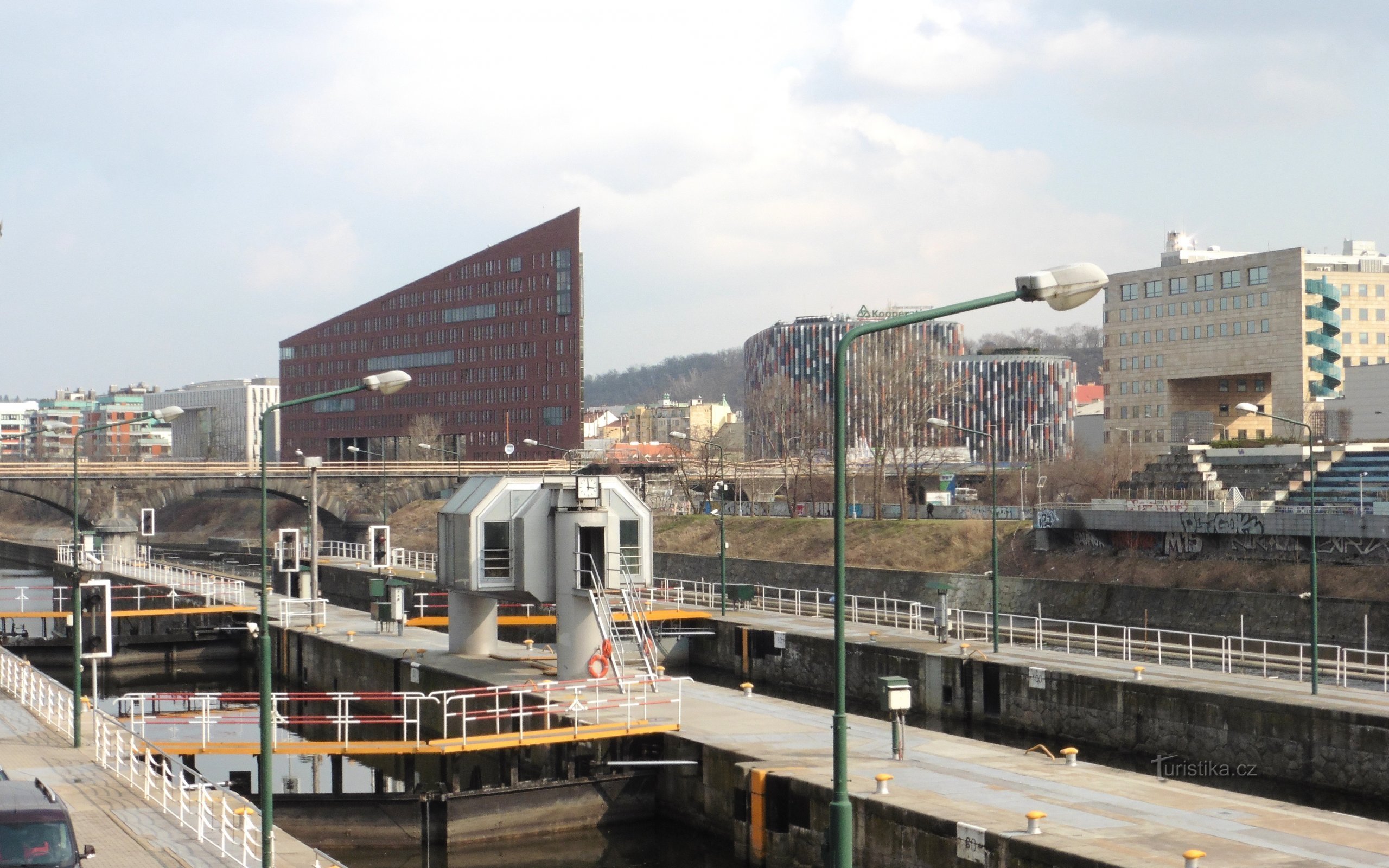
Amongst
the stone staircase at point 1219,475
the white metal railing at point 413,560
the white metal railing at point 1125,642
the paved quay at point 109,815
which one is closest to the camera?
the paved quay at point 109,815

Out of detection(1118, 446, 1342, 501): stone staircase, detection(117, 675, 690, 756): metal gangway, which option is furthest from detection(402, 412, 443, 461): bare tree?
detection(117, 675, 690, 756): metal gangway

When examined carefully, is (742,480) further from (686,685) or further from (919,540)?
(686,685)

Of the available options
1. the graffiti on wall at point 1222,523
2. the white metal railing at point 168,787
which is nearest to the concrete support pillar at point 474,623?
the white metal railing at point 168,787

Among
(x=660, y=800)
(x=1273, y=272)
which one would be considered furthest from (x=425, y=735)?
(x=1273, y=272)

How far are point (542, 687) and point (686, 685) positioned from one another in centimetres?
766

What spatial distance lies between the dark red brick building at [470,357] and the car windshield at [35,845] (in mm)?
136355

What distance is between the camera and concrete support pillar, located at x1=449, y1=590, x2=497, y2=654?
4597cm

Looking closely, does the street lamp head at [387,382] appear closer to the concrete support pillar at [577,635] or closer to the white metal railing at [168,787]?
the white metal railing at [168,787]

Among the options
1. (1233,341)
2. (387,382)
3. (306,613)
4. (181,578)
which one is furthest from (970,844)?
(1233,341)

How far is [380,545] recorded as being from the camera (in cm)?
6188

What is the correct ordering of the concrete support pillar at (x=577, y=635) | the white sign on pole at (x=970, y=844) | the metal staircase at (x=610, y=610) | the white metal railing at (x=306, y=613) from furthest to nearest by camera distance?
the white metal railing at (x=306, y=613) < the concrete support pillar at (x=577, y=635) < the metal staircase at (x=610, y=610) < the white sign on pole at (x=970, y=844)

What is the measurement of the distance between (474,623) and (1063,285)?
1365 inches

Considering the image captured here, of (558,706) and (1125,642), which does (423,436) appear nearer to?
(1125,642)

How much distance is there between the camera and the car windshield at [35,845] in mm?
18547
